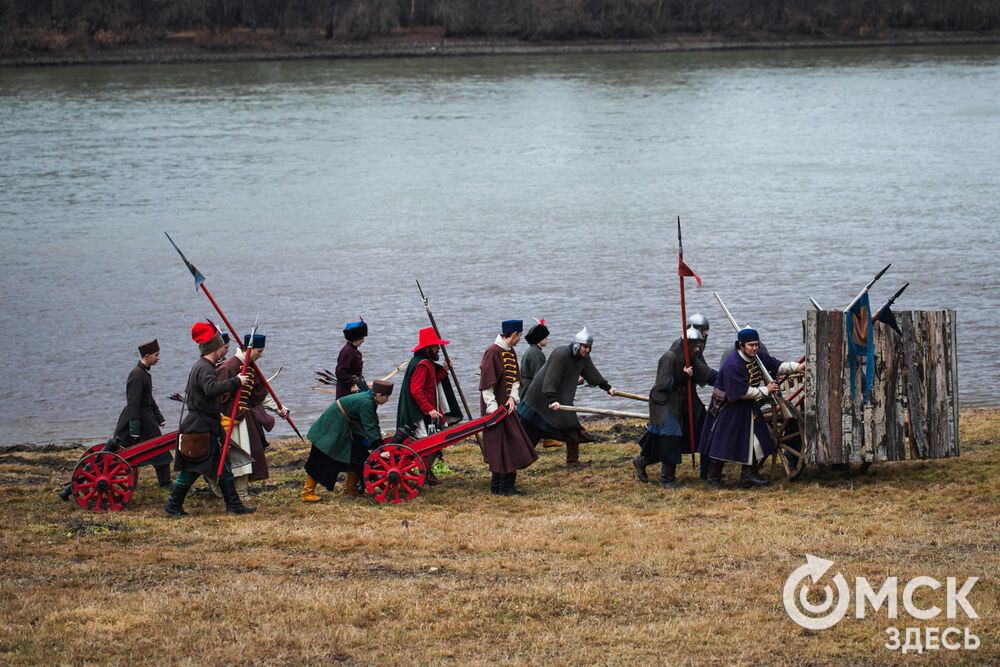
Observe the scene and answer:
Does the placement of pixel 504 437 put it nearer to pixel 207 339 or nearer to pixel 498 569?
pixel 498 569

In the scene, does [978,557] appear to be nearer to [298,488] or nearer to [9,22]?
[298,488]

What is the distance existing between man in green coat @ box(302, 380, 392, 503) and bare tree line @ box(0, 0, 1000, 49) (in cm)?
5486

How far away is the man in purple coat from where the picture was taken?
9.79 metres

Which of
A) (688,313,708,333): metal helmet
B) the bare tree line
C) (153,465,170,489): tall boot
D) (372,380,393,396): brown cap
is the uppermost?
the bare tree line

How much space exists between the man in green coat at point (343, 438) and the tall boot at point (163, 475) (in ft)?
4.34

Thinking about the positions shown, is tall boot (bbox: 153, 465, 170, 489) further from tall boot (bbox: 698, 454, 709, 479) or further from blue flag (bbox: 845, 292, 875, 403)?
blue flag (bbox: 845, 292, 875, 403)

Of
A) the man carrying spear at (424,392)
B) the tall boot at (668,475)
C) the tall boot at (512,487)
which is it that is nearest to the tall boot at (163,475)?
the man carrying spear at (424,392)

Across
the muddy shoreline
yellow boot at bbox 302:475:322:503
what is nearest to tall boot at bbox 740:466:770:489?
yellow boot at bbox 302:475:322:503

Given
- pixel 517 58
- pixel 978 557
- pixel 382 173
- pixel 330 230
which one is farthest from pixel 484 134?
pixel 978 557

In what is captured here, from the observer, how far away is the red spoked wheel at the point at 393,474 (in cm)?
971

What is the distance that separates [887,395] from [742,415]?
1.13m

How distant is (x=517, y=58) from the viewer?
6116 cm

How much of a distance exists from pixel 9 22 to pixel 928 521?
201 ft

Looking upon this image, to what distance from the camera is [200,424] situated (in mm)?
9250
